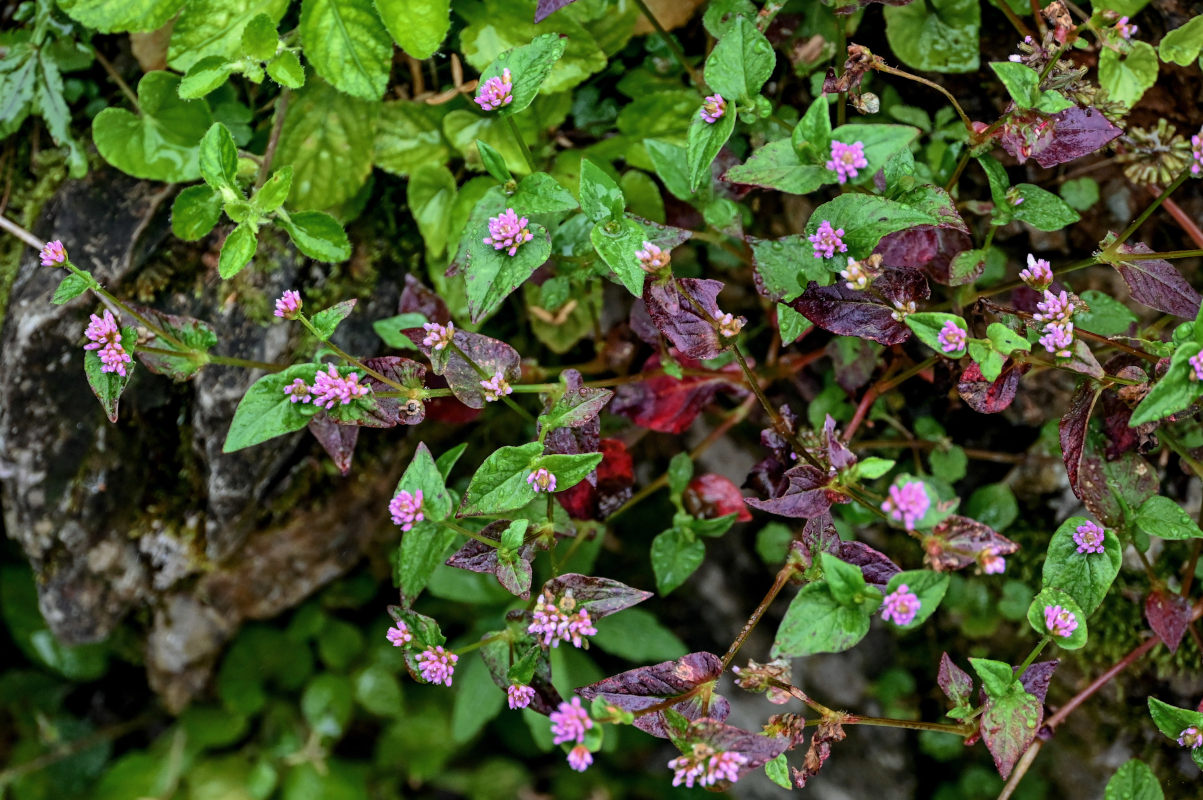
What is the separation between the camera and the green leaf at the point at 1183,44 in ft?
5.45

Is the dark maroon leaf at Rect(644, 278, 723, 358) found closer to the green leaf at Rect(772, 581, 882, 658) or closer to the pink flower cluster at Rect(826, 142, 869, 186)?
the pink flower cluster at Rect(826, 142, 869, 186)

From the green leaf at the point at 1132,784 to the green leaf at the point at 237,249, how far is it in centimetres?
208

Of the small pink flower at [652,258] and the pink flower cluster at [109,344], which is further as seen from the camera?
the pink flower cluster at [109,344]

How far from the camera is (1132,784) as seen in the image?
68.7 inches

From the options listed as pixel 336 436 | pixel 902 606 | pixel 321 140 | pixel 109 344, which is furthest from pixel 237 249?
pixel 902 606

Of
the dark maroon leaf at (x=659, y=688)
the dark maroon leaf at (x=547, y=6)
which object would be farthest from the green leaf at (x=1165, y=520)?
the dark maroon leaf at (x=547, y=6)

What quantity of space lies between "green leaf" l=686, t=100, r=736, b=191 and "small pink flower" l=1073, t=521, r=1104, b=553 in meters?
0.93

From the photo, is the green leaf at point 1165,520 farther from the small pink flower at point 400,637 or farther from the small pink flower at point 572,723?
the small pink flower at point 400,637

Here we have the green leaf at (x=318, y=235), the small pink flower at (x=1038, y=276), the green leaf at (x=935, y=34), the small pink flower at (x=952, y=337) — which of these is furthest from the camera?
the green leaf at (x=935, y=34)

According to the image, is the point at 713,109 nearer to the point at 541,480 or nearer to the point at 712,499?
the point at 541,480

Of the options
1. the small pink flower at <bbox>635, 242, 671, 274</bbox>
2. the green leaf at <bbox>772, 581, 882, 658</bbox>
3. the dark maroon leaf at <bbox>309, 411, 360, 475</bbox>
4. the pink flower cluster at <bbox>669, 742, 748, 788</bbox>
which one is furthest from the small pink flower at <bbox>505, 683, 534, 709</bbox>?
the small pink flower at <bbox>635, 242, 671, 274</bbox>

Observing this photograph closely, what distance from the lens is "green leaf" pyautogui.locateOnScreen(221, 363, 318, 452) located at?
153 cm

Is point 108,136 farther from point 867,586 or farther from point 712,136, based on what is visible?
point 867,586

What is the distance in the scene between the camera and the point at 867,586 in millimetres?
1377
